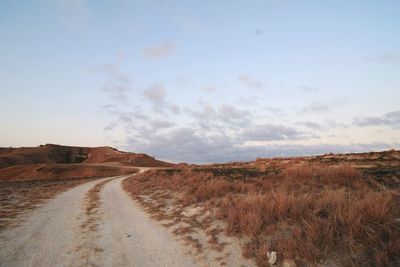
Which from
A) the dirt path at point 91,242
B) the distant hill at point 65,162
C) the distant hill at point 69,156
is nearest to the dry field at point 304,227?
the dirt path at point 91,242

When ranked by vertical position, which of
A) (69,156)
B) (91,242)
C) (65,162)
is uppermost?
(69,156)

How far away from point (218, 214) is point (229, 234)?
1.68 meters

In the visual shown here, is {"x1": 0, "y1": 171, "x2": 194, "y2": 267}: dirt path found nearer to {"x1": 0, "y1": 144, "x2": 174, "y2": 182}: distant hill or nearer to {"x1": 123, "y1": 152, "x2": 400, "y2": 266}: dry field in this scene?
{"x1": 123, "y1": 152, "x2": 400, "y2": 266}: dry field

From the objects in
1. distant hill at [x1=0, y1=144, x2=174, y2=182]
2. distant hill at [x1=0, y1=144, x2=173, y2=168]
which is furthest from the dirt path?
distant hill at [x1=0, y1=144, x2=173, y2=168]

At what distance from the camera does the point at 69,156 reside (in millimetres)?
122062

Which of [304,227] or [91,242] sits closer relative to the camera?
[304,227]

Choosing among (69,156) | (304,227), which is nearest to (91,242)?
(304,227)

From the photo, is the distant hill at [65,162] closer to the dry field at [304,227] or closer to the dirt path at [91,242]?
the dirt path at [91,242]

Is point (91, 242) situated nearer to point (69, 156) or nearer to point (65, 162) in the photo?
point (65, 162)

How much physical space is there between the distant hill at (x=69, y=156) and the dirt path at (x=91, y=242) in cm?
8186

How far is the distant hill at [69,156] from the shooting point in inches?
3850

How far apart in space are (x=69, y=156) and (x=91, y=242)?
125m

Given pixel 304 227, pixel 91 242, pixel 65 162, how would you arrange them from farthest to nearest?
pixel 65 162 < pixel 91 242 < pixel 304 227

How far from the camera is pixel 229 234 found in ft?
28.0
